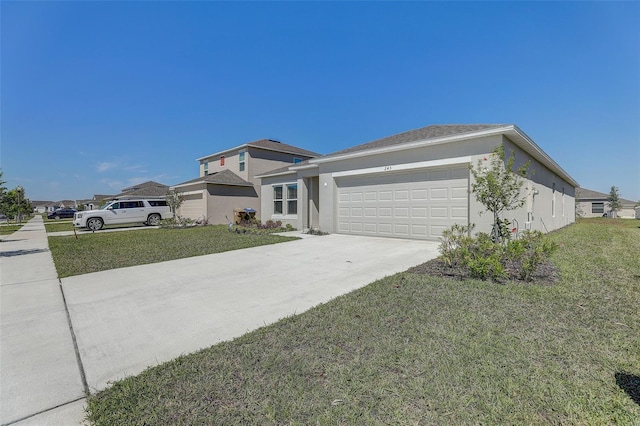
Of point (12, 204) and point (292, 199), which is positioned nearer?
point (292, 199)

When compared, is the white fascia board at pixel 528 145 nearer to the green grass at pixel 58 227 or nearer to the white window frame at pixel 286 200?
the white window frame at pixel 286 200

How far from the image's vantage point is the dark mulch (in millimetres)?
4953

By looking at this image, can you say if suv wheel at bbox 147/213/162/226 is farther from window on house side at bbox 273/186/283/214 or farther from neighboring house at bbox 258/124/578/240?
neighboring house at bbox 258/124/578/240

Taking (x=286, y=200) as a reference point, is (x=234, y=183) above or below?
above

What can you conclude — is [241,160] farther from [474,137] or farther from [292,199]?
[474,137]

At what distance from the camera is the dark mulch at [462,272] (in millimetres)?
4953

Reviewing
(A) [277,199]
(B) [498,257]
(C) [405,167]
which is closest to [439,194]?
(C) [405,167]

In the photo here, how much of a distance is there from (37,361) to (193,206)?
67.0 feet

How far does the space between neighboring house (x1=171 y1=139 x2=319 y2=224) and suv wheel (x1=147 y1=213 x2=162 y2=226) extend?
2.38m

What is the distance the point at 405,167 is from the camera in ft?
33.6

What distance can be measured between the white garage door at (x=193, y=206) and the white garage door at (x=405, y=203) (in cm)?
1270

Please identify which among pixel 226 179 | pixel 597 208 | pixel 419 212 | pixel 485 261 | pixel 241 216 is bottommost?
pixel 597 208

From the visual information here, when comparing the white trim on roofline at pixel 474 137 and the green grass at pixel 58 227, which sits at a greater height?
the white trim on roofline at pixel 474 137

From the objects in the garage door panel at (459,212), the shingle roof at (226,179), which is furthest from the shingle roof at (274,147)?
the garage door panel at (459,212)
